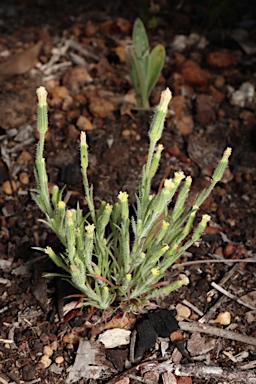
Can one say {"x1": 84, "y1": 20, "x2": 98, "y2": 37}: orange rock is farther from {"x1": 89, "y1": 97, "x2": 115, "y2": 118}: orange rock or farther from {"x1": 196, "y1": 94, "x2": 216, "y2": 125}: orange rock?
{"x1": 196, "y1": 94, "x2": 216, "y2": 125}: orange rock

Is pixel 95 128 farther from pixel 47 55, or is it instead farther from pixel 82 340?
pixel 82 340

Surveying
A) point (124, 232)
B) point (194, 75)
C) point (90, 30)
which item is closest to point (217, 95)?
point (194, 75)

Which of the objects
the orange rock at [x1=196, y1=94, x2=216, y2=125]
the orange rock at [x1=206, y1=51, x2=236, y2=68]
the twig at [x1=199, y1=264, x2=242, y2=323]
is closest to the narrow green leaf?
the orange rock at [x1=196, y1=94, x2=216, y2=125]

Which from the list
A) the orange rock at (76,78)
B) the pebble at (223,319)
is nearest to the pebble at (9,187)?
the orange rock at (76,78)

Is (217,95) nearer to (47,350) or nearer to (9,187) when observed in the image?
(9,187)

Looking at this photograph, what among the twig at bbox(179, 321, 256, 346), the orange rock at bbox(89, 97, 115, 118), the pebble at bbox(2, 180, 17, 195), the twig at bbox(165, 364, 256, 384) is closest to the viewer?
the twig at bbox(165, 364, 256, 384)

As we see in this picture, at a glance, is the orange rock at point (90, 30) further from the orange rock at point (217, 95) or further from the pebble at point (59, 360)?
the pebble at point (59, 360)
